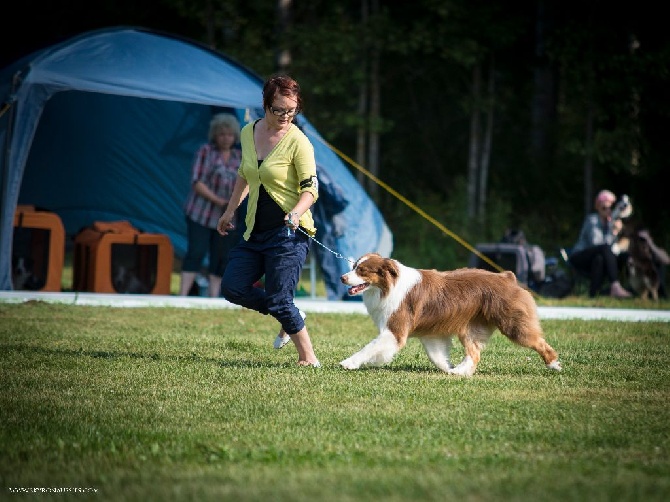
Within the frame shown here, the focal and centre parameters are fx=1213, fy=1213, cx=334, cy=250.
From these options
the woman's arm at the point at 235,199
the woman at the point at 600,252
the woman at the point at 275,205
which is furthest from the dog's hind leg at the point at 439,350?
the woman at the point at 600,252

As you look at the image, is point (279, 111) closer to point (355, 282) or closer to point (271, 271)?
point (271, 271)

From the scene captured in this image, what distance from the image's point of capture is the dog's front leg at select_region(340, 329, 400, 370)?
21.3 feet

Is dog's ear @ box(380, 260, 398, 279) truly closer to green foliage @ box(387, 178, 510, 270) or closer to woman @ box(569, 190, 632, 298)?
woman @ box(569, 190, 632, 298)

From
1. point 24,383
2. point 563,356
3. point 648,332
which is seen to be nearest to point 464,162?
point 648,332

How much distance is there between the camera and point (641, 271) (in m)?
12.5

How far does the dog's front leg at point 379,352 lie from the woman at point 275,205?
38 cm

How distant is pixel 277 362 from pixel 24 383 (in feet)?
5.10

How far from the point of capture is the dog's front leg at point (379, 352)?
6504 mm

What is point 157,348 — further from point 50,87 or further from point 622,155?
point 622,155

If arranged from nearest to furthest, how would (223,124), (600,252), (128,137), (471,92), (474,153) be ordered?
(223,124) < (600,252) < (128,137) < (474,153) < (471,92)

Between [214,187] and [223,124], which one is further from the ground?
[223,124]

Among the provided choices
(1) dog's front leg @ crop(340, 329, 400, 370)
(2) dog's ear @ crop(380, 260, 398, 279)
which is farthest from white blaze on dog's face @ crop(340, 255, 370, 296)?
(1) dog's front leg @ crop(340, 329, 400, 370)

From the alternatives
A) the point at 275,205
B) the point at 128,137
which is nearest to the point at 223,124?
the point at 128,137

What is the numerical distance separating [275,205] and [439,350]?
1.23 meters
